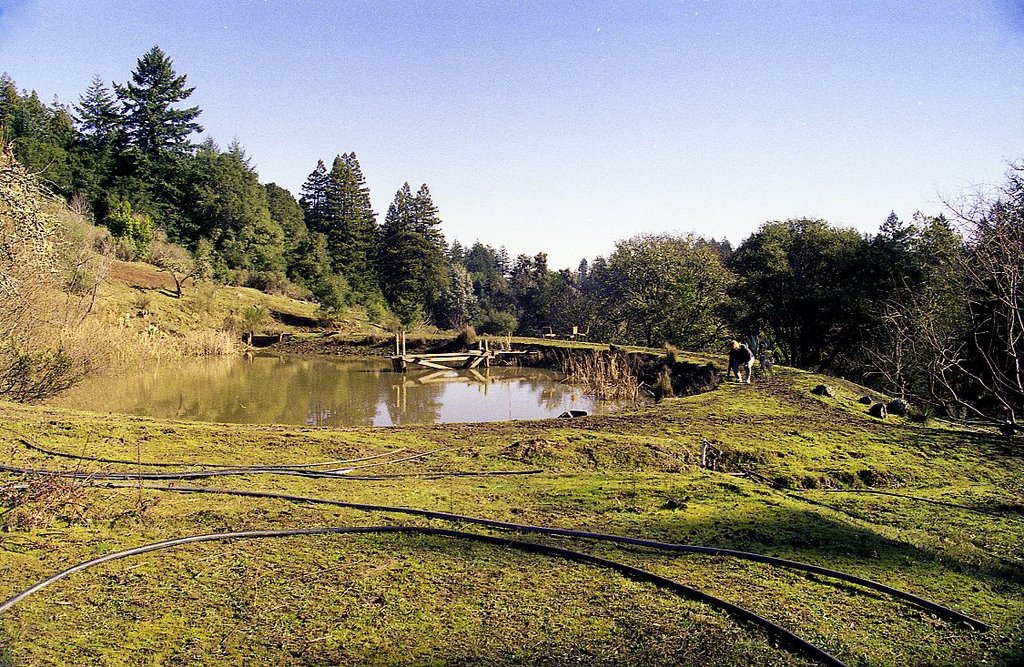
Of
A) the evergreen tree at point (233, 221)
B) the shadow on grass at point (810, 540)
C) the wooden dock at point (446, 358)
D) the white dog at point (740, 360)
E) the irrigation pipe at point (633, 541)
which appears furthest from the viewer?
the evergreen tree at point (233, 221)

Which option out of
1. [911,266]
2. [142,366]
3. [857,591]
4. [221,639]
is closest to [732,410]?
[857,591]

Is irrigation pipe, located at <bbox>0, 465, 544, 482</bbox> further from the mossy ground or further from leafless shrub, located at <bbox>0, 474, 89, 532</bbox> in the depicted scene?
leafless shrub, located at <bbox>0, 474, 89, 532</bbox>

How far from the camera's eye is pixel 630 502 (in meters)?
6.82

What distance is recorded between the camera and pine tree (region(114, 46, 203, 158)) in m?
43.1

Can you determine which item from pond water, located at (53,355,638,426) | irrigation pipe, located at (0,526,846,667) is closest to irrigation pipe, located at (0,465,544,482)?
irrigation pipe, located at (0,526,846,667)

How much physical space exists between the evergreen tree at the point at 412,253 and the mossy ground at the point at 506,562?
38893 mm

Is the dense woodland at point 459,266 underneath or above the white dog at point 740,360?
above

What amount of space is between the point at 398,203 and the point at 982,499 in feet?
162

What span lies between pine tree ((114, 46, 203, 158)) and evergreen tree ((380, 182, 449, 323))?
14.9m

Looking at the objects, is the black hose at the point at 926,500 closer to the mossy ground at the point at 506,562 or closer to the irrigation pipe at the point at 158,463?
the mossy ground at the point at 506,562

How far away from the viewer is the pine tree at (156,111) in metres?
43.1

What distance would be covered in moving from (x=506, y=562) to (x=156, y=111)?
47.4 metres

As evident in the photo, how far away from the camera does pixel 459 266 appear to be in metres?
57.0

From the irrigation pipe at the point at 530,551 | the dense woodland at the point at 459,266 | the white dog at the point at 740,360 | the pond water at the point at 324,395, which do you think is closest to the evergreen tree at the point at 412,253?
the dense woodland at the point at 459,266
